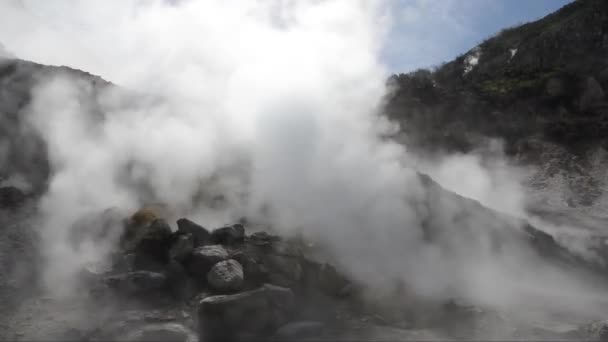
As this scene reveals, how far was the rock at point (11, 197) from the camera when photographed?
886 centimetres

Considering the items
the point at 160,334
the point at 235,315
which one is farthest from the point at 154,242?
the point at 235,315

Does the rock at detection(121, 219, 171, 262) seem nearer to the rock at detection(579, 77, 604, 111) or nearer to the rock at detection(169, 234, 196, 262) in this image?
the rock at detection(169, 234, 196, 262)

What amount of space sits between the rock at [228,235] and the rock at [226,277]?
0.92 m

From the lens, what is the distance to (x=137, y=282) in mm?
6750

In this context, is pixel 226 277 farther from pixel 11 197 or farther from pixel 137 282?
pixel 11 197

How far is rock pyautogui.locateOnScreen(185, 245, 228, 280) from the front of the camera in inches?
278

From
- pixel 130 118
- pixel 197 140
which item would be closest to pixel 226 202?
pixel 197 140

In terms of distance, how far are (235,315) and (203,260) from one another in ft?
4.09

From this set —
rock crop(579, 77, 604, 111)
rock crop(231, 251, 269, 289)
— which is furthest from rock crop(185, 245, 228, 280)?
rock crop(579, 77, 604, 111)

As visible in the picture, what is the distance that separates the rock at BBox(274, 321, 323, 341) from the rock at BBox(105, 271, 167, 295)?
1951 mm

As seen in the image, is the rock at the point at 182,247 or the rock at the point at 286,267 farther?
the rock at the point at 286,267

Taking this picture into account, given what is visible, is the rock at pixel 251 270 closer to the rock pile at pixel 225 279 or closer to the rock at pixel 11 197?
the rock pile at pixel 225 279

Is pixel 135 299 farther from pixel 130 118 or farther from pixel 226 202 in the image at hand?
pixel 130 118

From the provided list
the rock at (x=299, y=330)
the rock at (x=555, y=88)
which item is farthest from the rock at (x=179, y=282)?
the rock at (x=555, y=88)
